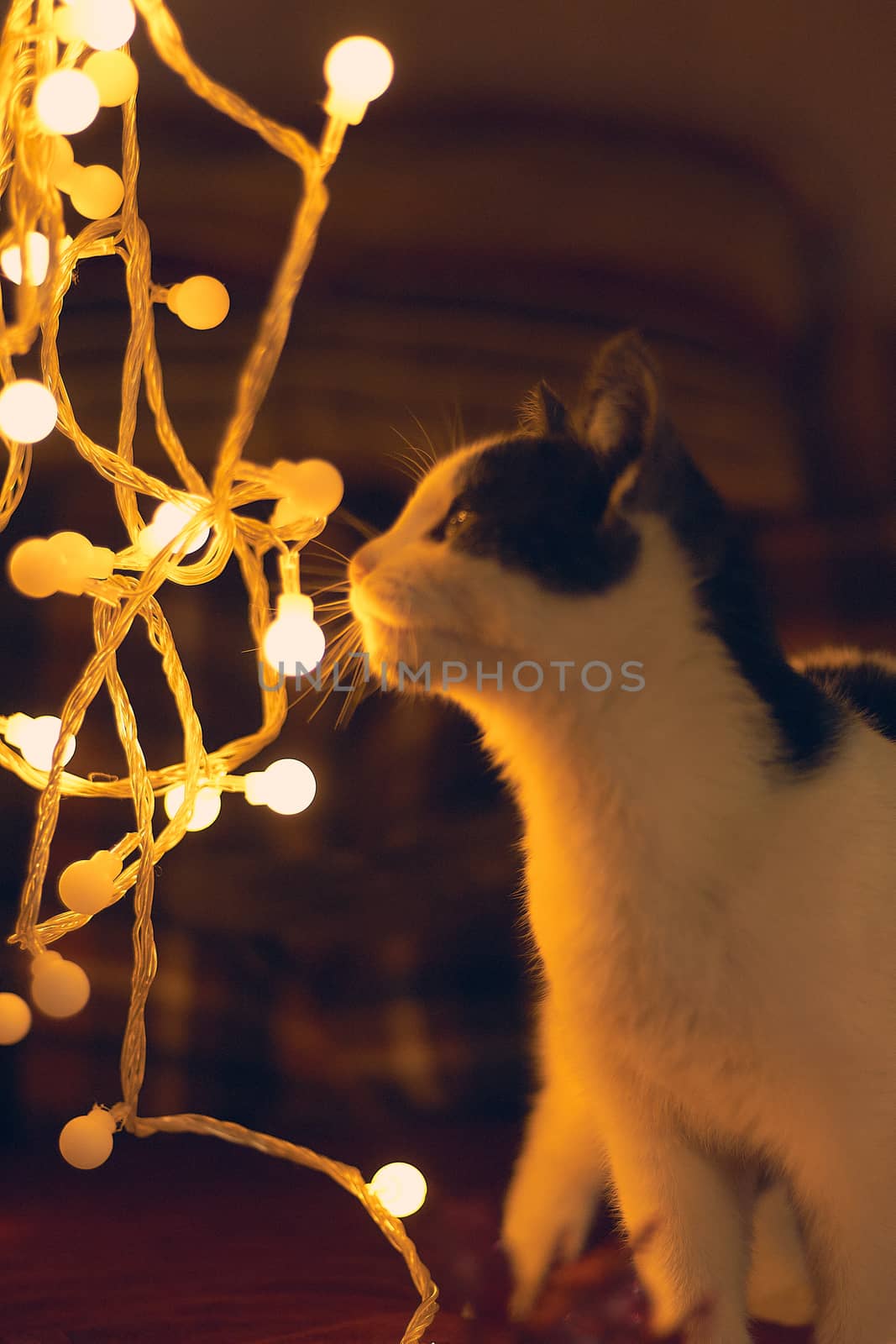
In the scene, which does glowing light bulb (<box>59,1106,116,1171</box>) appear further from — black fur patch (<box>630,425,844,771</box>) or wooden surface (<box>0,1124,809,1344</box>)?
black fur patch (<box>630,425,844,771</box>)

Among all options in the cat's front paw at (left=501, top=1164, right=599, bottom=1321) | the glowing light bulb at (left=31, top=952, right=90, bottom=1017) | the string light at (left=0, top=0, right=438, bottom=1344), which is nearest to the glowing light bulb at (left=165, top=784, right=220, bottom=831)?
the string light at (left=0, top=0, right=438, bottom=1344)

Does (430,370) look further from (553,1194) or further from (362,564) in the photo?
(553,1194)

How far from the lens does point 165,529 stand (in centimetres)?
66

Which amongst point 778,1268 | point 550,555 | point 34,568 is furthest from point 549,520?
point 778,1268

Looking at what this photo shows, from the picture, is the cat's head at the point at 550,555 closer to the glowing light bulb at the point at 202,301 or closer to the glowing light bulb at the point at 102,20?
the glowing light bulb at the point at 202,301

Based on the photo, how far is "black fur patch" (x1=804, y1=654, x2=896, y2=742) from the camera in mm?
722

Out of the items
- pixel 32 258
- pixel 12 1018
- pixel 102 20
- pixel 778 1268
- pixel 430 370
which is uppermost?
pixel 430 370

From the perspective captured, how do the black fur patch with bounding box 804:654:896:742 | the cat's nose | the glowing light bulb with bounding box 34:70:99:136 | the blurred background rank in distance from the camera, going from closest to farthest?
1. the glowing light bulb with bounding box 34:70:99:136
2. the cat's nose
3. the black fur patch with bounding box 804:654:896:742
4. the blurred background

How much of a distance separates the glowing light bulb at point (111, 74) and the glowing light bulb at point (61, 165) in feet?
0.10

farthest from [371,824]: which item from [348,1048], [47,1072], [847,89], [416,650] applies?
[847,89]

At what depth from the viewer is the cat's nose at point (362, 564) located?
0.61 metres

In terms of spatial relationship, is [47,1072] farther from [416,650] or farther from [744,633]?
[744,633]

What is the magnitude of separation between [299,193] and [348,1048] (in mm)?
702

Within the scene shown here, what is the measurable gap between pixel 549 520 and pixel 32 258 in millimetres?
264
